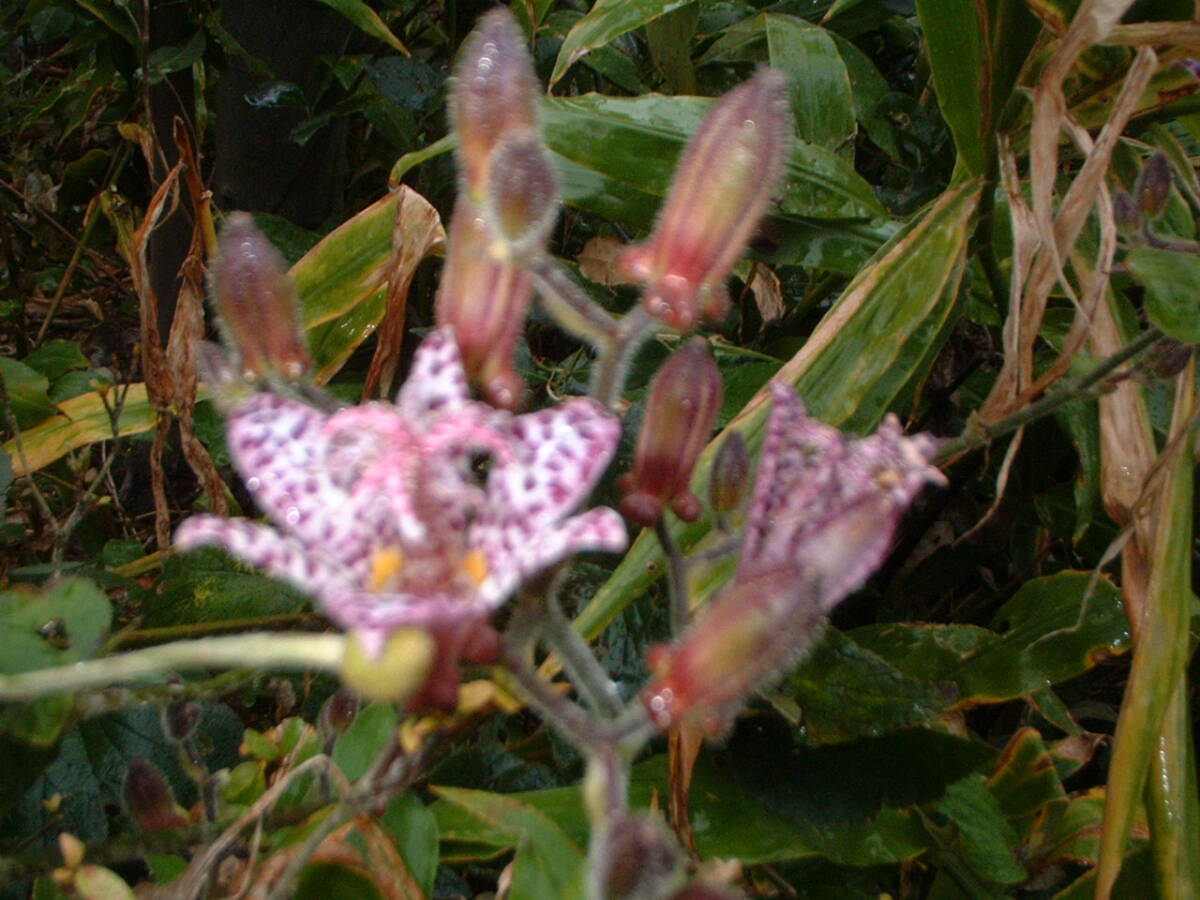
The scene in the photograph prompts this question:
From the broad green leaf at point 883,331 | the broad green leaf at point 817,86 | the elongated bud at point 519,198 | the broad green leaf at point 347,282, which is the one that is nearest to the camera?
the elongated bud at point 519,198

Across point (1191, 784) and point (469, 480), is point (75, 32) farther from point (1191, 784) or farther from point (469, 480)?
point (1191, 784)

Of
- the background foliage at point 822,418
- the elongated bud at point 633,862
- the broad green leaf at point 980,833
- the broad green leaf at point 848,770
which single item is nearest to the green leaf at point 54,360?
the background foliage at point 822,418

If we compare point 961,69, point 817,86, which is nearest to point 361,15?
point 817,86

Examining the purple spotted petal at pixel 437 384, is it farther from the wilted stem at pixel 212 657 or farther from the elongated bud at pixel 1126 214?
the elongated bud at pixel 1126 214

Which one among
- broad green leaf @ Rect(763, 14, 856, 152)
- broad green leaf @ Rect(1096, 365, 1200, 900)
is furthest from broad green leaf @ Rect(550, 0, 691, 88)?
broad green leaf @ Rect(1096, 365, 1200, 900)

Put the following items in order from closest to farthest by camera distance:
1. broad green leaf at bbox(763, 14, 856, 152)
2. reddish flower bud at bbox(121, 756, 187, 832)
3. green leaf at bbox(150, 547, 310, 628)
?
reddish flower bud at bbox(121, 756, 187, 832)
green leaf at bbox(150, 547, 310, 628)
broad green leaf at bbox(763, 14, 856, 152)

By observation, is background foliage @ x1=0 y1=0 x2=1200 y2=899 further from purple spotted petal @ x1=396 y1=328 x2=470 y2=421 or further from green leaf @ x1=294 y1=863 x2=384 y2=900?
purple spotted petal @ x1=396 y1=328 x2=470 y2=421
